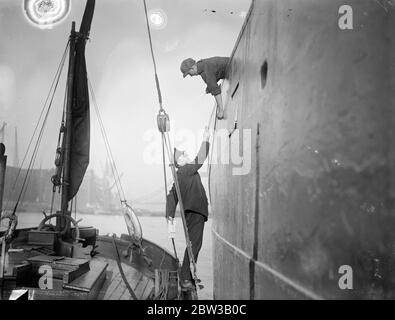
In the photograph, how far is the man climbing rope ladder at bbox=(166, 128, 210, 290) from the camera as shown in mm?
4258

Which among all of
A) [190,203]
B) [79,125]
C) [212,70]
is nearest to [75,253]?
[190,203]

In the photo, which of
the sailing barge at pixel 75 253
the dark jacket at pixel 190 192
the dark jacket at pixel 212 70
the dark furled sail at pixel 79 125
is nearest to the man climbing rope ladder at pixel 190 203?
the dark jacket at pixel 190 192

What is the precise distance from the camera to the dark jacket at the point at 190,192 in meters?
4.35

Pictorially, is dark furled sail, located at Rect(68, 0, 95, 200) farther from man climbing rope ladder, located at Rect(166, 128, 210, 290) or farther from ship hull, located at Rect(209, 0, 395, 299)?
ship hull, located at Rect(209, 0, 395, 299)

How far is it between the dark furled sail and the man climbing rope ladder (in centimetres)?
429

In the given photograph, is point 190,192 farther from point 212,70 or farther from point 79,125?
point 79,125

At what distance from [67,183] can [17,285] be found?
14.1ft

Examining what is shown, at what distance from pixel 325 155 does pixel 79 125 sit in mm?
7872

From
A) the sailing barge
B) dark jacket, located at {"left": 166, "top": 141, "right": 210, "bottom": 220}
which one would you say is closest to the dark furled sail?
the sailing barge

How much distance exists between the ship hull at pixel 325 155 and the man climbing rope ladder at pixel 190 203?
5.32 ft

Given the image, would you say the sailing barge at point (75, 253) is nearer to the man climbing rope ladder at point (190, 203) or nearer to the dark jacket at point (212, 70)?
the man climbing rope ladder at point (190, 203)
